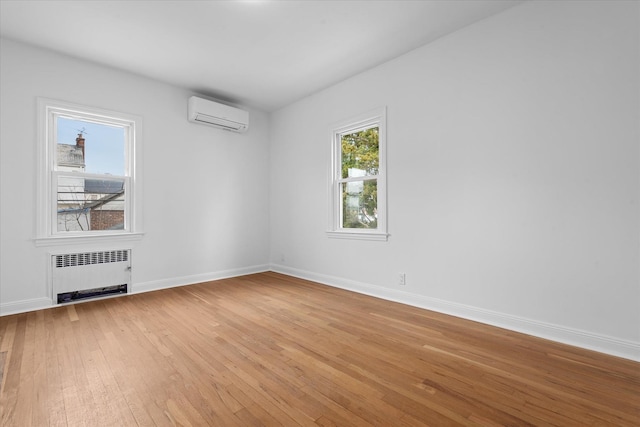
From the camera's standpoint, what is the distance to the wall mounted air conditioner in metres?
4.27

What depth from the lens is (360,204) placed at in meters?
4.05

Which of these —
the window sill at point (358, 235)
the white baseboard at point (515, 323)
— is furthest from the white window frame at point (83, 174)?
the white baseboard at point (515, 323)

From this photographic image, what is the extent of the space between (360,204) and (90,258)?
3.46 m

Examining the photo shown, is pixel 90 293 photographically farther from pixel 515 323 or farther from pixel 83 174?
pixel 515 323

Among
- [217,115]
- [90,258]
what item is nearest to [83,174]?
[90,258]

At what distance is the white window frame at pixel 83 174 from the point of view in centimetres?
329

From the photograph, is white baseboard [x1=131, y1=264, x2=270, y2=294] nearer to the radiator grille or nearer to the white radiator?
the white radiator

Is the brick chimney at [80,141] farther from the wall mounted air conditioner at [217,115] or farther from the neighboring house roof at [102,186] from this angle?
the wall mounted air conditioner at [217,115]

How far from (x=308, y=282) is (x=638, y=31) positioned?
163 inches

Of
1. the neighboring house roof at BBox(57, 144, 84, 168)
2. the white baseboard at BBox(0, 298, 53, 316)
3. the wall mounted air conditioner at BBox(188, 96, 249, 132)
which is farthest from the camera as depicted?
the wall mounted air conditioner at BBox(188, 96, 249, 132)

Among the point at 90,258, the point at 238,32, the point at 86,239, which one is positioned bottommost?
the point at 90,258

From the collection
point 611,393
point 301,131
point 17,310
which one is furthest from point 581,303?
point 17,310

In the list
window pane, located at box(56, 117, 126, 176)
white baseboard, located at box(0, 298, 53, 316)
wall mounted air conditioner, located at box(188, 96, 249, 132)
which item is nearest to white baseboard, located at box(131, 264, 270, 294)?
white baseboard, located at box(0, 298, 53, 316)

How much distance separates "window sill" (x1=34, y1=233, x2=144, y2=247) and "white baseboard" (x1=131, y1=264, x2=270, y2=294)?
2.05 ft
